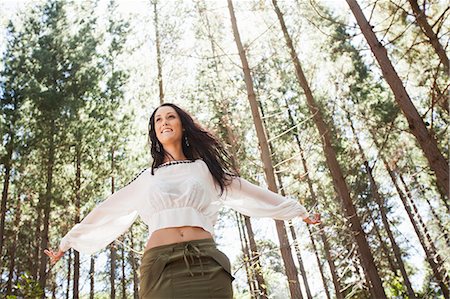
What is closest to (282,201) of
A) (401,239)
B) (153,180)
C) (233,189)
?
(233,189)

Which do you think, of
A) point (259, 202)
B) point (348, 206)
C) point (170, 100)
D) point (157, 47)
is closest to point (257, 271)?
point (348, 206)

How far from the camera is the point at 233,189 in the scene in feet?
8.05

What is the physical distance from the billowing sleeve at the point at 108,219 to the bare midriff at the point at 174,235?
0.34 meters

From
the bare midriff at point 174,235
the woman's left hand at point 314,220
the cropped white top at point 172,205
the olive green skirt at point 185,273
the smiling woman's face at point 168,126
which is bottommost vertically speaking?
the olive green skirt at point 185,273

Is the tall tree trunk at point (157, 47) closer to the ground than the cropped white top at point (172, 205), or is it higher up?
higher up

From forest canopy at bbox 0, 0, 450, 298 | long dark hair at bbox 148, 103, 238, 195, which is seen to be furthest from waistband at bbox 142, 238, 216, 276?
forest canopy at bbox 0, 0, 450, 298

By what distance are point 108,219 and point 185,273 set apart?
28.3 inches

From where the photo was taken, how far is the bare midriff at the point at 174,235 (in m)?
1.99

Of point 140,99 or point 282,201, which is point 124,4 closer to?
point 140,99

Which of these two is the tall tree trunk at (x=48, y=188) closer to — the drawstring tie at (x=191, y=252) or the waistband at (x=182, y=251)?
the waistband at (x=182, y=251)

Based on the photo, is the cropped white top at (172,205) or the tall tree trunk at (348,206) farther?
the tall tree trunk at (348,206)

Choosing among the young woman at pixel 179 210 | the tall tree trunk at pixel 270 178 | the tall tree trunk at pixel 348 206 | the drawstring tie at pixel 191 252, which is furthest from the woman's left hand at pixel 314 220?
the tall tree trunk at pixel 348 206

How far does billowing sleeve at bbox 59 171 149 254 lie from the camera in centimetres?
232

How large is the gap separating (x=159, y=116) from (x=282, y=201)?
918 millimetres
